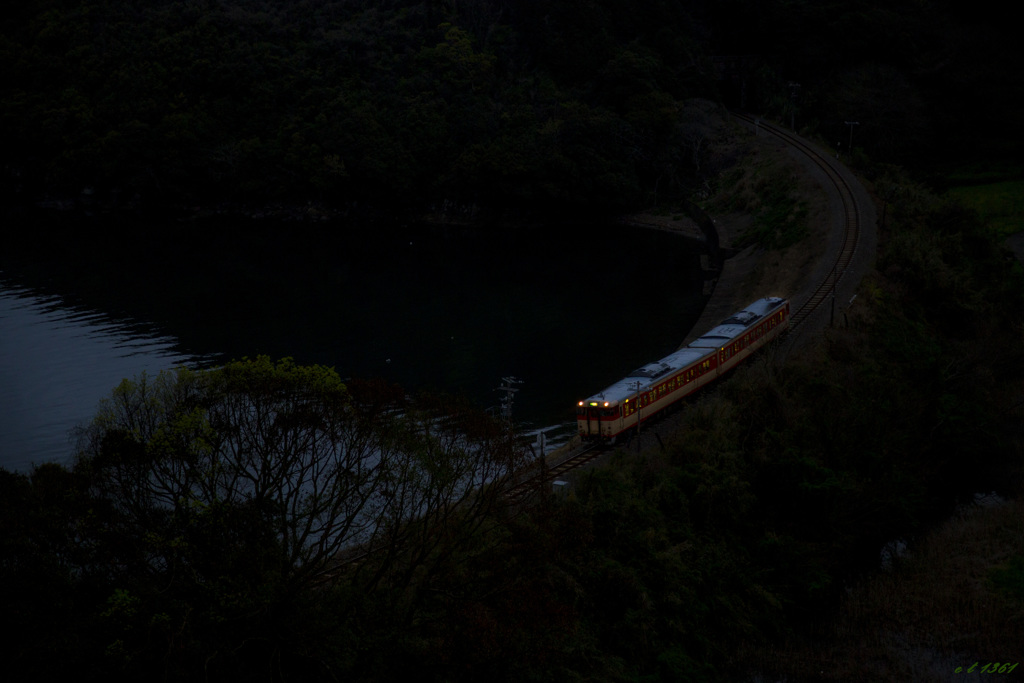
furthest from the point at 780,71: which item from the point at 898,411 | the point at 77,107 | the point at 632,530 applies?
the point at 632,530

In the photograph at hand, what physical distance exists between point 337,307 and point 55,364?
22.5 meters

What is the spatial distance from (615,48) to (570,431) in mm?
78224

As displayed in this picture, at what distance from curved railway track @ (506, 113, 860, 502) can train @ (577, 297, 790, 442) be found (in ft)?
3.35

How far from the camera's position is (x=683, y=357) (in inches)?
1810

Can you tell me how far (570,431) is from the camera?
1924 inches

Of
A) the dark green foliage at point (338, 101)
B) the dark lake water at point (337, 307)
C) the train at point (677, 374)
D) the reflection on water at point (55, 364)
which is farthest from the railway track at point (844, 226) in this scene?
the reflection on water at point (55, 364)

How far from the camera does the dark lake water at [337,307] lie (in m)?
57.7

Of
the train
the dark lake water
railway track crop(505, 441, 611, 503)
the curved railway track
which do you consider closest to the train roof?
the train

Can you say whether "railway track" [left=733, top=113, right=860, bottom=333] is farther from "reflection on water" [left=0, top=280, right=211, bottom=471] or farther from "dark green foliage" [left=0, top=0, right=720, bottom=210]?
"reflection on water" [left=0, top=280, right=211, bottom=471]

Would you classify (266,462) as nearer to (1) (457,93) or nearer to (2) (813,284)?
(2) (813,284)

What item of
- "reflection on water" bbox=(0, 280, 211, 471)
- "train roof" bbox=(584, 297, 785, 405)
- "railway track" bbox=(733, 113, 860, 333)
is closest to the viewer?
"train roof" bbox=(584, 297, 785, 405)

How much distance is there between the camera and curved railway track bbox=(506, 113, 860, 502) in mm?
32456

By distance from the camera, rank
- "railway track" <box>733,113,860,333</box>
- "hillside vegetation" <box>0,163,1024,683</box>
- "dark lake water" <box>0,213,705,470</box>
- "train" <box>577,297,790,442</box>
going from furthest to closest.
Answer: "railway track" <box>733,113,860,333</box> < "dark lake water" <box>0,213,705,470</box> < "train" <box>577,297,790,442</box> < "hillside vegetation" <box>0,163,1024,683</box>

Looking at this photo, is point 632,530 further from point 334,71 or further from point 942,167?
point 334,71
